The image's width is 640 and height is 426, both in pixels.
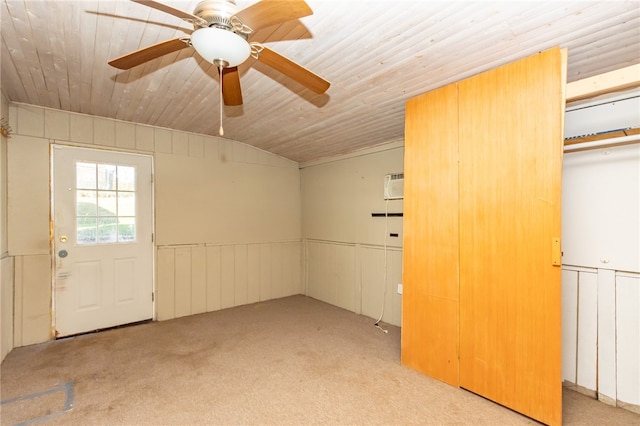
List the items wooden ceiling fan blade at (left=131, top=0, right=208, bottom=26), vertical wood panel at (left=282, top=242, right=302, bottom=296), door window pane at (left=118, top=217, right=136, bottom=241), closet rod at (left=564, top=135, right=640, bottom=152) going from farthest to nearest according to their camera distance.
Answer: vertical wood panel at (left=282, top=242, right=302, bottom=296) < door window pane at (left=118, top=217, right=136, bottom=241) < closet rod at (left=564, top=135, right=640, bottom=152) < wooden ceiling fan blade at (left=131, top=0, right=208, bottom=26)

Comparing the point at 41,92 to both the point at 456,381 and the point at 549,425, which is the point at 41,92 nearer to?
the point at 456,381

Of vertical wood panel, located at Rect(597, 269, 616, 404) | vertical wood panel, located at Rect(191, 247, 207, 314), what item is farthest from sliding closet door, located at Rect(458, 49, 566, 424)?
vertical wood panel, located at Rect(191, 247, 207, 314)

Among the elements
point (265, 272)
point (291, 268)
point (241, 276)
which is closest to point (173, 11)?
point (241, 276)

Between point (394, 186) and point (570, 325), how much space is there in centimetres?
206

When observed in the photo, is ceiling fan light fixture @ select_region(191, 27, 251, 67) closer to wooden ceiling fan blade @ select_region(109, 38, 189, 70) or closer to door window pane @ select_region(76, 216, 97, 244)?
wooden ceiling fan blade @ select_region(109, 38, 189, 70)

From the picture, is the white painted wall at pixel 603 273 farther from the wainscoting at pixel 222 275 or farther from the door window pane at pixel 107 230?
the door window pane at pixel 107 230

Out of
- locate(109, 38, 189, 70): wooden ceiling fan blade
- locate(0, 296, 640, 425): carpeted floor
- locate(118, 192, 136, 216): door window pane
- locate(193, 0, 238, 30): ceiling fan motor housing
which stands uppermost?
locate(193, 0, 238, 30): ceiling fan motor housing

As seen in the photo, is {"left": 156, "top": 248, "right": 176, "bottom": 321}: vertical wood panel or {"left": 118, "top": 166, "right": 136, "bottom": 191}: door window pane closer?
{"left": 118, "top": 166, "right": 136, "bottom": 191}: door window pane

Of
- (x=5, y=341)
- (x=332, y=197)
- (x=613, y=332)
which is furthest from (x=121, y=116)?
(x=613, y=332)

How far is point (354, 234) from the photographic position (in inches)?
168

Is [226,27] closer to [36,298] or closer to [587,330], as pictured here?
[587,330]

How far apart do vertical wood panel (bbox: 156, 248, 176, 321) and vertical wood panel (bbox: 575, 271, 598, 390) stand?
13.5 feet

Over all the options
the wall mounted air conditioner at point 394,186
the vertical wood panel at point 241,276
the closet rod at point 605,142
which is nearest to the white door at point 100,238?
the vertical wood panel at point 241,276

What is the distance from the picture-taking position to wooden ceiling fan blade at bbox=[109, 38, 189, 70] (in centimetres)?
153
